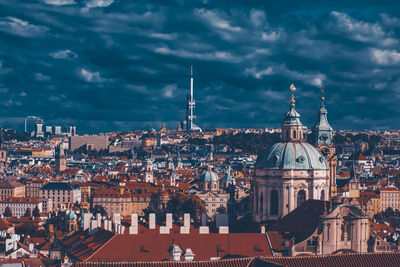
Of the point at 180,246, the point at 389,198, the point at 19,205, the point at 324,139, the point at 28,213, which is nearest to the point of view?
the point at 180,246

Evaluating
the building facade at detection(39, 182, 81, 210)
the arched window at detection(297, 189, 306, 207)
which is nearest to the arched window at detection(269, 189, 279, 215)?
the arched window at detection(297, 189, 306, 207)

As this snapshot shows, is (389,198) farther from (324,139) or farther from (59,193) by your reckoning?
(59,193)

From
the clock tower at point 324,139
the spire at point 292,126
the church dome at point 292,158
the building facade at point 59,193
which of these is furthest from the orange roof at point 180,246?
the building facade at point 59,193

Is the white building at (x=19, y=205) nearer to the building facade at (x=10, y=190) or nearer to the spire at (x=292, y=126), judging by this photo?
the building facade at (x=10, y=190)

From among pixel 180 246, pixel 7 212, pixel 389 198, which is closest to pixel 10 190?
pixel 7 212

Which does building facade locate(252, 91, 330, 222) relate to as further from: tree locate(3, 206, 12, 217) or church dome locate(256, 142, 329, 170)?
tree locate(3, 206, 12, 217)

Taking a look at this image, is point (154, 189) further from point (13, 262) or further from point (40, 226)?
point (13, 262)

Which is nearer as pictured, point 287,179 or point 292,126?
point 287,179

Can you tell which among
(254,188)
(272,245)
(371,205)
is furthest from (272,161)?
(371,205)
